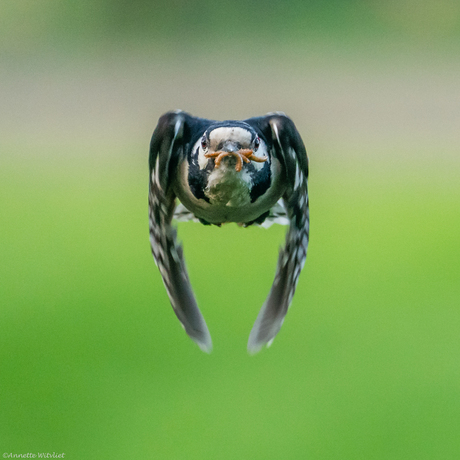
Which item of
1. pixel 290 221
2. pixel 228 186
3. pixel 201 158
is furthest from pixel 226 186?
pixel 290 221

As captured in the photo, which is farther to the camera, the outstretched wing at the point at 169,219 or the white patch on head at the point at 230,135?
the outstretched wing at the point at 169,219

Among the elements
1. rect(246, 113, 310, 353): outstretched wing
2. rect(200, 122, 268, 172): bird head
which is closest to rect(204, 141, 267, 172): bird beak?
rect(200, 122, 268, 172): bird head

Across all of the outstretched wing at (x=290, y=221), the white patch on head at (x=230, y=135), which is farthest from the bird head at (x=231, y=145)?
the outstretched wing at (x=290, y=221)

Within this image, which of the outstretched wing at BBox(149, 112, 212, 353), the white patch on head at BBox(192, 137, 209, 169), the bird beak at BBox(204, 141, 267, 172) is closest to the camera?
the bird beak at BBox(204, 141, 267, 172)

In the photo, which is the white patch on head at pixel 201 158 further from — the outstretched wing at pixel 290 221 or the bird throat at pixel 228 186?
the outstretched wing at pixel 290 221

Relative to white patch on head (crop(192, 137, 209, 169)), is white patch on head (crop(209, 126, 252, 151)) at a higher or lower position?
higher

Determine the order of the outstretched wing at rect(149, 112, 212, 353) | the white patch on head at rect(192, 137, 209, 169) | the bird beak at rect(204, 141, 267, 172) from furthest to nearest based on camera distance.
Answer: the outstretched wing at rect(149, 112, 212, 353) < the white patch on head at rect(192, 137, 209, 169) < the bird beak at rect(204, 141, 267, 172)

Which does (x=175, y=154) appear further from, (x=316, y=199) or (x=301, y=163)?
(x=316, y=199)

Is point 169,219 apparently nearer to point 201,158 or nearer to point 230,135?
point 201,158

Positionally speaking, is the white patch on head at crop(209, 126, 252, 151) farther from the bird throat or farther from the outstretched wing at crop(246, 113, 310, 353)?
the outstretched wing at crop(246, 113, 310, 353)

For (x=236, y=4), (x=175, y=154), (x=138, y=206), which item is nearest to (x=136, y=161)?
(x=138, y=206)
